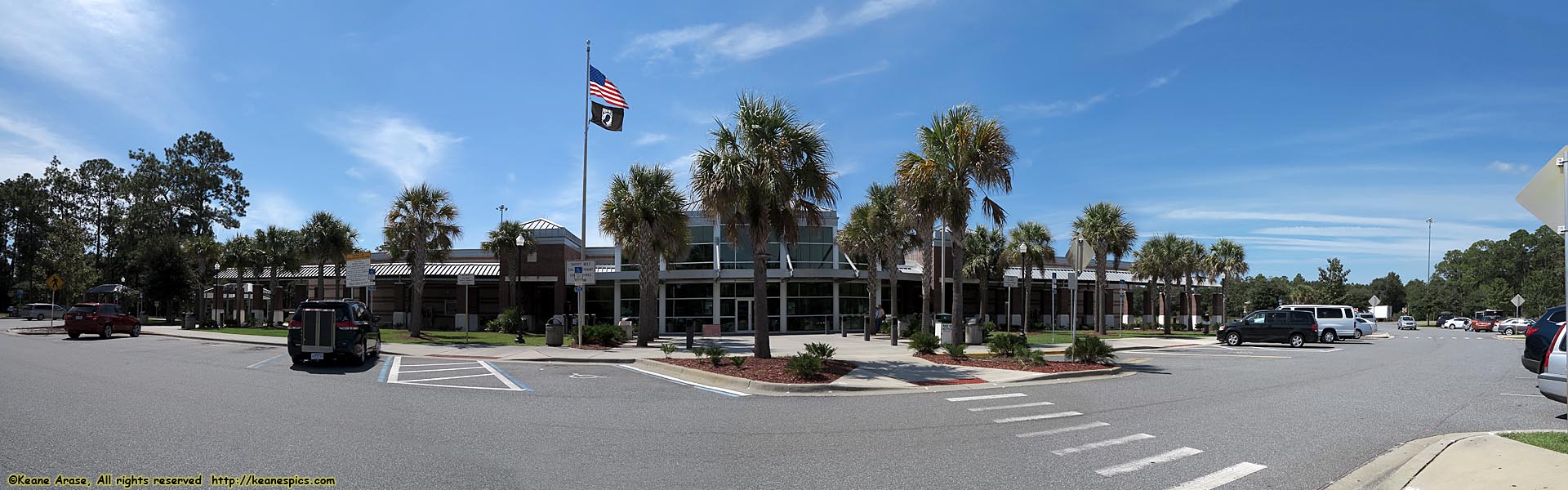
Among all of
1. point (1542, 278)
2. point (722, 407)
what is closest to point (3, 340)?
point (722, 407)

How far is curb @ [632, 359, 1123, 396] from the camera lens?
13.5m

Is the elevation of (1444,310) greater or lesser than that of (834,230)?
lesser

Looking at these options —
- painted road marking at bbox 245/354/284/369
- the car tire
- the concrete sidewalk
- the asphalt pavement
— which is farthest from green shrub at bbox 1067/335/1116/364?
painted road marking at bbox 245/354/284/369

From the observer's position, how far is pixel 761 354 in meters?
17.2

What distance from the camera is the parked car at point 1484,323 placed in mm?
59444

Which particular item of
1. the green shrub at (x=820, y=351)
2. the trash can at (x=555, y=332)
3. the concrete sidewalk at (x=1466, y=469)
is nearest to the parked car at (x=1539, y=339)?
the concrete sidewalk at (x=1466, y=469)

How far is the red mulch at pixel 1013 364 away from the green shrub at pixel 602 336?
35.9 feet

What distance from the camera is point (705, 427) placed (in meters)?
9.30

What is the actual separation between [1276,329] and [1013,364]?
64.8ft

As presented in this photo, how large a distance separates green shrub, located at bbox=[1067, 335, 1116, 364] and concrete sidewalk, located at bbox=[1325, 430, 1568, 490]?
9.71 meters

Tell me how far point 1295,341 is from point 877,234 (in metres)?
16.8

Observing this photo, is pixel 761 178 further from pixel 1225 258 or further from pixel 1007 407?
pixel 1225 258

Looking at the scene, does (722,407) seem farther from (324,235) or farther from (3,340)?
(324,235)

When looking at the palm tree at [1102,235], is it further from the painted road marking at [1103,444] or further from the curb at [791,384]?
the painted road marking at [1103,444]
